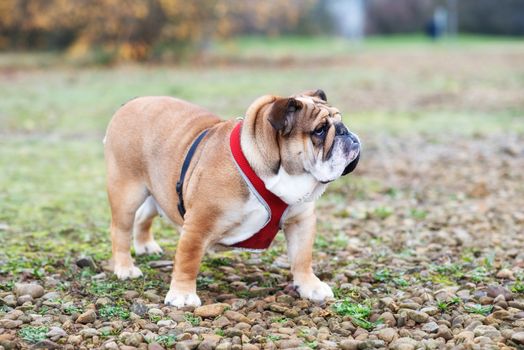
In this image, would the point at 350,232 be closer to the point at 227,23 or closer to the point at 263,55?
the point at 227,23

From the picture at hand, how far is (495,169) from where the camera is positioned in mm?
9805

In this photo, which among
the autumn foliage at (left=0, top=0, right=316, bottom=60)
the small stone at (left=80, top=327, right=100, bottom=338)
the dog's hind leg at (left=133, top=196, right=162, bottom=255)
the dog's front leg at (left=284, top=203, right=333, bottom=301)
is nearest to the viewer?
the small stone at (left=80, top=327, right=100, bottom=338)

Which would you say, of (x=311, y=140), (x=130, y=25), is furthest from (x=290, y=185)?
(x=130, y=25)

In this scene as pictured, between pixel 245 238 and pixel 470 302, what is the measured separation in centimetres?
146

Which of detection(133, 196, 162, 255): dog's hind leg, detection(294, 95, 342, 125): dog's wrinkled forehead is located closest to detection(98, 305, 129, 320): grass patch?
detection(133, 196, 162, 255): dog's hind leg

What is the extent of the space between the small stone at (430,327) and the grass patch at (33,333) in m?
2.12

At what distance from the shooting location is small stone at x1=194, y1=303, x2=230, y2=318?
4832 mm

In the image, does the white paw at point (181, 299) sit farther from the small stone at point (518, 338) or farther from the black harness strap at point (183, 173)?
the small stone at point (518, 338)

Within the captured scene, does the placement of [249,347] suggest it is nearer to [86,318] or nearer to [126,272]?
[86,318]

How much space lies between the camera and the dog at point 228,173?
4.75 metres

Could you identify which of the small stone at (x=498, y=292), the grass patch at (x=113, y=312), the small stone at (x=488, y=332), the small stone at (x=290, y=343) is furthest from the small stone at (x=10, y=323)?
the small stone at (x=498, y=292)

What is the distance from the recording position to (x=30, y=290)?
516 centimetres

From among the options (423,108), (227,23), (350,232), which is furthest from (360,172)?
(227,23)

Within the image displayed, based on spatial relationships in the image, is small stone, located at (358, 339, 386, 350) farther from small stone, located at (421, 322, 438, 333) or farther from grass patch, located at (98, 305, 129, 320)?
grass patch, located at (98, 305, 129, 320)
